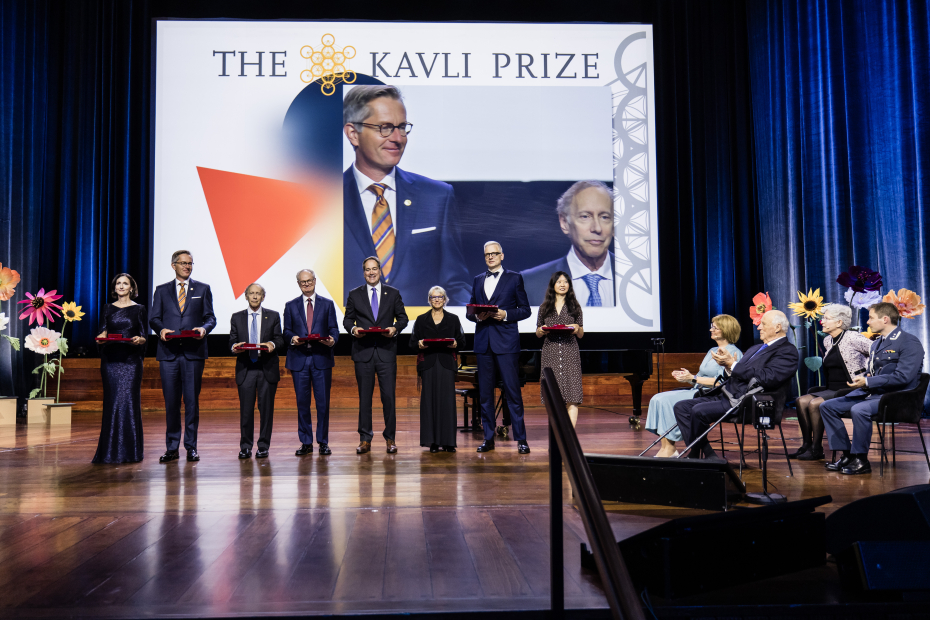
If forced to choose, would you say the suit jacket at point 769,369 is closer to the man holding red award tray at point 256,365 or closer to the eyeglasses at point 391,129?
the man holding red award tray at point 256,365

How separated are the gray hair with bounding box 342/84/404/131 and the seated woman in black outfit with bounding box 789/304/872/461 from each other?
5899mm

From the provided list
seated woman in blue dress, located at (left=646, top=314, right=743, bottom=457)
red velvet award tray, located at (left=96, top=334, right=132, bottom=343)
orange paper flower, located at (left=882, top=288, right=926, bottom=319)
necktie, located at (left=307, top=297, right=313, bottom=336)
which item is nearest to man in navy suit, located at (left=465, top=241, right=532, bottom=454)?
seated woman in blue dress, located at (left=646, top=314, right=743, bottom=457)

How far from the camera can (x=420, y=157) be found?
347 inches

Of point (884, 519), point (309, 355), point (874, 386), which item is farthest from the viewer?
point (309, 355)

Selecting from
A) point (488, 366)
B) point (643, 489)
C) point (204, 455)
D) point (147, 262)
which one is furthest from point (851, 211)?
point (147, 262)

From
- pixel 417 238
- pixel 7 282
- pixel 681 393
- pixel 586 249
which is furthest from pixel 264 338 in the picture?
pixel 586 249

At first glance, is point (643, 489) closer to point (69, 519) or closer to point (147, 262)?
point (69, 519)

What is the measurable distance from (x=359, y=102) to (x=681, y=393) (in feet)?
19.2

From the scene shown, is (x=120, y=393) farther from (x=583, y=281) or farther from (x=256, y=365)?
(x=583, y=281)

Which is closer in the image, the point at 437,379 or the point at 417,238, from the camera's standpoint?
the point at 437,379

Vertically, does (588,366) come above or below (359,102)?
below

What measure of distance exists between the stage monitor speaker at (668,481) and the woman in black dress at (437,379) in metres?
2.02

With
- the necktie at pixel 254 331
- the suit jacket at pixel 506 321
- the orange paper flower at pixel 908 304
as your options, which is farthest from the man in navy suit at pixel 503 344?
the orange paper flower at pixel 908 304

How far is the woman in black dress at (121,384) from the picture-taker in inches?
195
